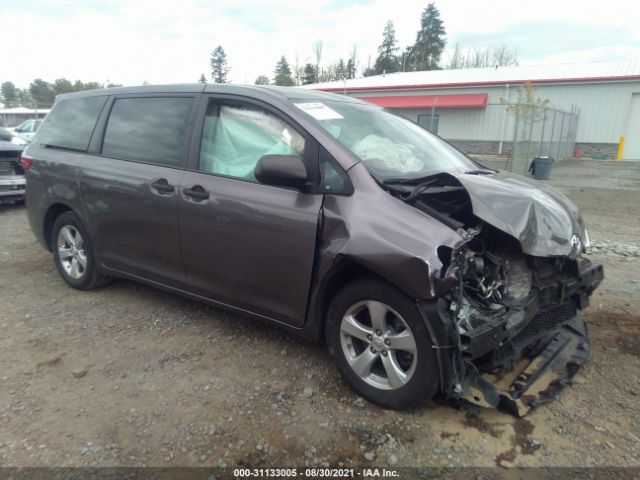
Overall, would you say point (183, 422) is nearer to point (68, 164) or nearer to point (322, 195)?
point (322, 195)

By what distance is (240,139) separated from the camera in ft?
10.8

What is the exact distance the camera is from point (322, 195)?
282 centimetres

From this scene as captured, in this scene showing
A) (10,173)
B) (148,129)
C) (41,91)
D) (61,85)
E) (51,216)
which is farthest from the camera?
(41,91)

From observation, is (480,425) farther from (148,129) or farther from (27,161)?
(27,161)

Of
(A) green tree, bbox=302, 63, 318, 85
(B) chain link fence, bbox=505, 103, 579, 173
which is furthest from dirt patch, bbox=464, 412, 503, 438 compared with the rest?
(A) green tree, bbox=302, 63, 318, 85

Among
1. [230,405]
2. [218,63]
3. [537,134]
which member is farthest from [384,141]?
[218,63]

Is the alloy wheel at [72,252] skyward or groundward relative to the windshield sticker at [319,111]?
groundward

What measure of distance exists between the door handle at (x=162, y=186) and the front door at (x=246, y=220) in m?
0.13

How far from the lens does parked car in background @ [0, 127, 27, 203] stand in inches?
318

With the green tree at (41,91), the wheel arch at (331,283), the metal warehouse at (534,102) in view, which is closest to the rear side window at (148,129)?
the wheel arch at (331,283)

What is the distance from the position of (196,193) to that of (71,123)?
1984 mm

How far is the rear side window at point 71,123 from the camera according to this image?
165 inches

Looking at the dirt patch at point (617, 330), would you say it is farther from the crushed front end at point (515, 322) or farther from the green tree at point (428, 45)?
the green tree at point (428, 45)

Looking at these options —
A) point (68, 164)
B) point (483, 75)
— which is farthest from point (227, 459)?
point (483, 75)
